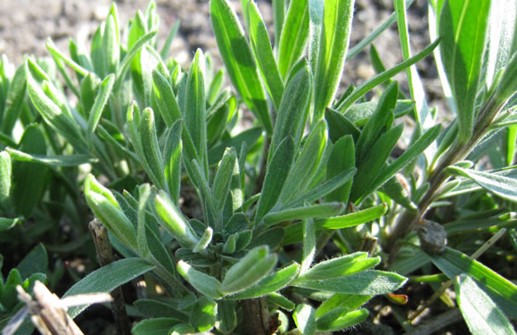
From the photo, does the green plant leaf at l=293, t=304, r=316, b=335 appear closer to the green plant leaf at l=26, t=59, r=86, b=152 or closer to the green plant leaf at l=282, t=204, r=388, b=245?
the green plant leaf at l=282, t=204, r=388, b=245

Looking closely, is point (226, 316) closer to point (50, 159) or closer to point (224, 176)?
point (224, 176)

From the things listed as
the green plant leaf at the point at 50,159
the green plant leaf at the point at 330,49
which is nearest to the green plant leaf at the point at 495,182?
the green plant leaf at the point at 330,49

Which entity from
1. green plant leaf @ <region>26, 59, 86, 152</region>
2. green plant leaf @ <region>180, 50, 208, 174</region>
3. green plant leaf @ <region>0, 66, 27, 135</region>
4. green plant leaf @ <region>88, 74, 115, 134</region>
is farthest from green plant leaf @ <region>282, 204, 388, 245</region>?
green plant leaf @ <region>0, 66, 27, 135</region>

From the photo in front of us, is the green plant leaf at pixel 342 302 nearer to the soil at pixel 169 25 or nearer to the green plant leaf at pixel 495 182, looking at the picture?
the green plant leaf at pixel 495 182

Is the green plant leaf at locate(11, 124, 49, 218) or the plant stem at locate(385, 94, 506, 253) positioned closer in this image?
the plant stem at locate(385, 94, 506, 253)

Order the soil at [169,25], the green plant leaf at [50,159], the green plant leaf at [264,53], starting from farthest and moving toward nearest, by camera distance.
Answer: the soil at [169,25] → the green plant leaf at [50,159] → the green plant leaf at [264,53]

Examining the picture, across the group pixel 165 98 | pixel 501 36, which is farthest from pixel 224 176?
pixel 501 36
